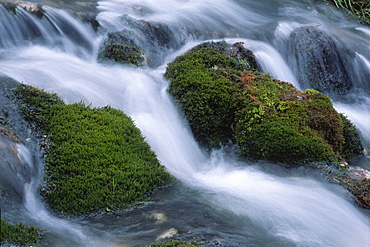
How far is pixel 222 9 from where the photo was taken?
458 inches

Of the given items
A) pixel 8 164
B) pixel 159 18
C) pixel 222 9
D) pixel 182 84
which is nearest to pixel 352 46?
pixel 222 9

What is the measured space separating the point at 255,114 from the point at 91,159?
2893 mm

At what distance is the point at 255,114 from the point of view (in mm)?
6785

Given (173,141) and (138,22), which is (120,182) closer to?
(173,141)

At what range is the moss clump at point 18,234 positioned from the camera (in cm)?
399

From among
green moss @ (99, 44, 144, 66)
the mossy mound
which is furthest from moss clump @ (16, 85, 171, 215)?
green moss @ (99, 44, 144, 66)

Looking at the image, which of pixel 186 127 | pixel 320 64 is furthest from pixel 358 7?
pixel 186 127

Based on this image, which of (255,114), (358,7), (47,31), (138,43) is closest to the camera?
(255,114)

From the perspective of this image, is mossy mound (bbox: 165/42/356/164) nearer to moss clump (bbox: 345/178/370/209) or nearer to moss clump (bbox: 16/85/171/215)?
moss clump (bbox: 345/178/370/209)

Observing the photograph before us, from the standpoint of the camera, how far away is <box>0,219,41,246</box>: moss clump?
3990mm

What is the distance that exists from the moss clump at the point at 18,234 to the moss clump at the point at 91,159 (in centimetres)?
53

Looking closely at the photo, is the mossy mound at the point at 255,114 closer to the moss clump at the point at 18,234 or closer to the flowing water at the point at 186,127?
the flowing water at the point at 186,127

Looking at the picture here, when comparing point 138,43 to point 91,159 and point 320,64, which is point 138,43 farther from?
point 320,64

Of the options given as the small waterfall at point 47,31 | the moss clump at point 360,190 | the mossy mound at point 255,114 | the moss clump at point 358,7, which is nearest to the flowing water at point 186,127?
the small waterfall at point 47,31
